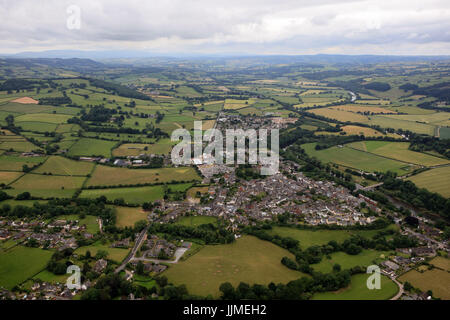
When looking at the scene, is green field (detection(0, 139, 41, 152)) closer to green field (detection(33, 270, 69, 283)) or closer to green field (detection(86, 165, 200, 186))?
green field (detection(86, 165, 200, 186))

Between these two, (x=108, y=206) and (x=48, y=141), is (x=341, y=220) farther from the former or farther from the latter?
(x=48, y=141)

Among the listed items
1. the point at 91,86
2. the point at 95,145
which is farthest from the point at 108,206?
the point at 91,86

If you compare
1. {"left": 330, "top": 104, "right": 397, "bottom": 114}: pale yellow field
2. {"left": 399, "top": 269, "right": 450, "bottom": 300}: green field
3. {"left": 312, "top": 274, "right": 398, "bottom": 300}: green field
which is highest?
{"left": 330, "top": 104, "right": 397, "bottom": 114}: pale yellow field

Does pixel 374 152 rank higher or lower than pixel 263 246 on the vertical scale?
higher

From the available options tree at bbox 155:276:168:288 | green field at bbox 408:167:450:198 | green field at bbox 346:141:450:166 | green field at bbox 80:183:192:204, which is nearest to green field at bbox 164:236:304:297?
tree at bbox 155:276:168:288

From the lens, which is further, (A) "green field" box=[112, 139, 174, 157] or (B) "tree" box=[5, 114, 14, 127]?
(B) "tree" box=[5, 114, 14, 127]

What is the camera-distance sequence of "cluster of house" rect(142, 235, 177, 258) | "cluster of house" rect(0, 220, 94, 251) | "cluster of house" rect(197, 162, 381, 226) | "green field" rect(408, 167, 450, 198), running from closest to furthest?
1. "cluster of house" rect(142, 235, 177, 258)
2. "cluster of house" rect(0, 220, 94, 251)
3. "cluster of house" rect(197, 162, 381, 226)
4. "green field" rect(408, 167, 450, 198)
